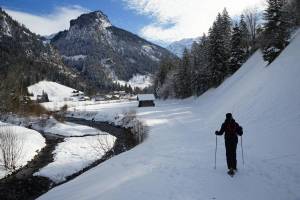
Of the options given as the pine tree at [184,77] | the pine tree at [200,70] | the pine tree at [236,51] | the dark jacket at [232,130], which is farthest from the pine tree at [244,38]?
the dark jacket at [232,130]

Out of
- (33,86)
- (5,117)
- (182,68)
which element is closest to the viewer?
(5,117)

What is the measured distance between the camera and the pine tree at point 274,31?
40081 millimetres

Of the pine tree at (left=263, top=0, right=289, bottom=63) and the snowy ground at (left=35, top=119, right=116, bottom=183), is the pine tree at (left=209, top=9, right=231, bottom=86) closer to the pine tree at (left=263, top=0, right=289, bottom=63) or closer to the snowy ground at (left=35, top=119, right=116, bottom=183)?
the pine tree at (left=263, top=0, right=289, bottom=63)

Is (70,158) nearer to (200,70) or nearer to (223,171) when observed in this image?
(223,171)

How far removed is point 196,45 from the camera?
83.3m

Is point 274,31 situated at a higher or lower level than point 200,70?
higher

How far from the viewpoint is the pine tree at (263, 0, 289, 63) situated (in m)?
40.1

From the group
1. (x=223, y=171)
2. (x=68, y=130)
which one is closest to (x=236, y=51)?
(x=68, y=130)

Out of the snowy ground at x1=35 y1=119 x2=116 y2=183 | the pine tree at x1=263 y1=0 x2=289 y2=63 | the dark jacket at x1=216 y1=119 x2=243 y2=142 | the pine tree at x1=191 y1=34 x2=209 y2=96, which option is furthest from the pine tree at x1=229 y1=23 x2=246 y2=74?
the dark jacket at x1=216 y1=119 x2=243 y2=142

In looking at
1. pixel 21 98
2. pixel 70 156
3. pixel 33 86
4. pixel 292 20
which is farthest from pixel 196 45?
pixel 33 86

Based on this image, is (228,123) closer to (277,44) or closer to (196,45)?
(277,44)

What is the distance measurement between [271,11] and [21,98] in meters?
68.6

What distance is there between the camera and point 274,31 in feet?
136

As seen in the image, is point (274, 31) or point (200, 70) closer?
point (274, 31)
